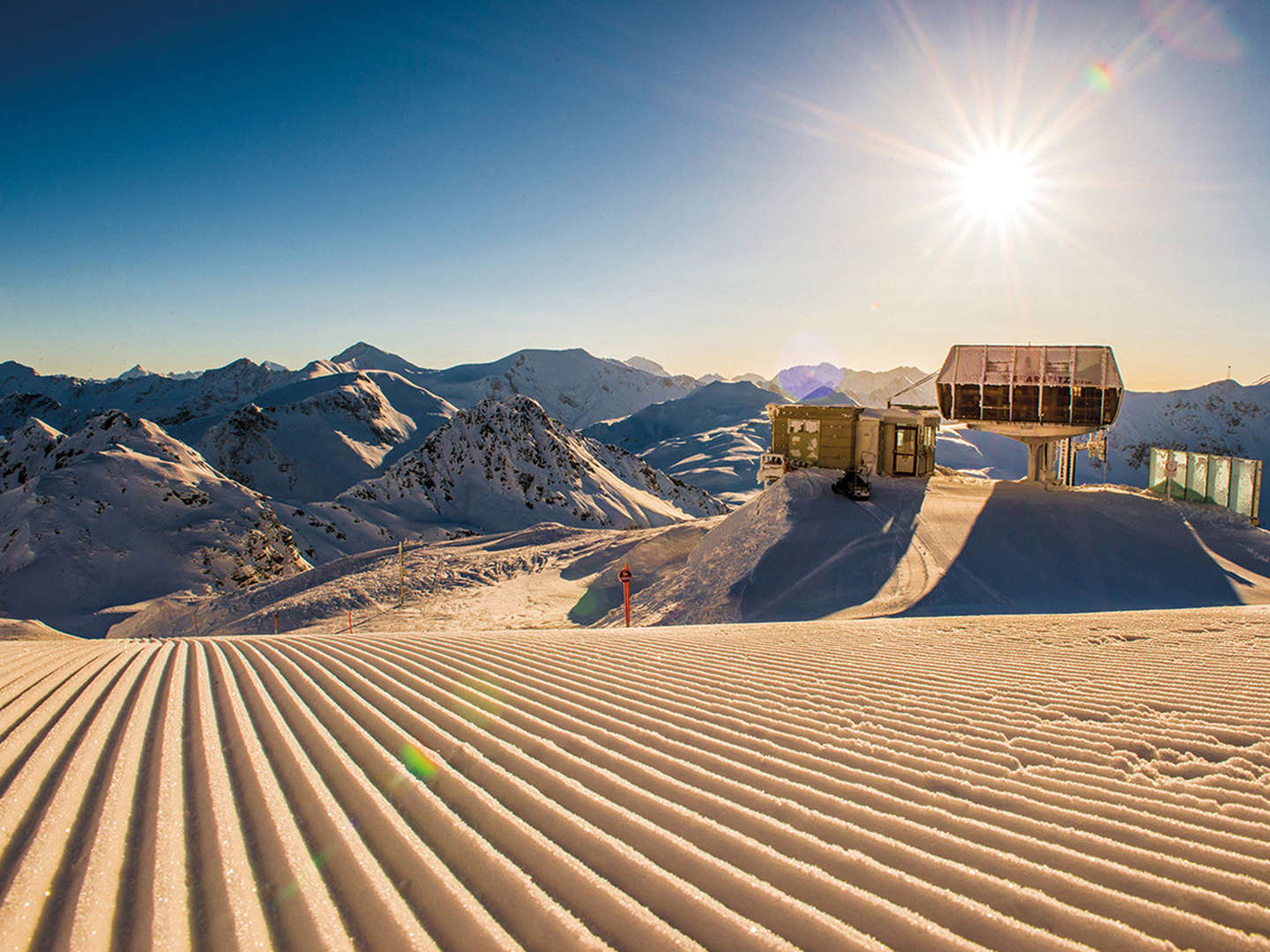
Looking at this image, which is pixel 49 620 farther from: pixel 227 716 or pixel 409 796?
pixel 409 796

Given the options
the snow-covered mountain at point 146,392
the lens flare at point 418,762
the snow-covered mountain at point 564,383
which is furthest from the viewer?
the snow-covered mountain at point 564,383

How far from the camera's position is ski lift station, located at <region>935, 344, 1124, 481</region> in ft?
77.1

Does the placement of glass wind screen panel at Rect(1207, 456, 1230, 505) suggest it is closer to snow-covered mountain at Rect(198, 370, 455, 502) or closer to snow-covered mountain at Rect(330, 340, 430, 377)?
snow-covered mountain at Rect(198, 370, 455, 502)

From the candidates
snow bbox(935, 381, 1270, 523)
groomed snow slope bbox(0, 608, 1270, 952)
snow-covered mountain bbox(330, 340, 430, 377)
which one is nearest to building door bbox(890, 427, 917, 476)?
groomed snow slope bbox(0, 608, 1270, 952)

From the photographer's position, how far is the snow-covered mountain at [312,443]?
68875mm

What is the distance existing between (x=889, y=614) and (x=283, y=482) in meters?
69.6

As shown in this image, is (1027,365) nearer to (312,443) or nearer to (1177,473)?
(1177,473)

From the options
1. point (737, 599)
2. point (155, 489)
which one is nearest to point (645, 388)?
point (155, 489)

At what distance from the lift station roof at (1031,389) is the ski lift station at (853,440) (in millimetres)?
1528

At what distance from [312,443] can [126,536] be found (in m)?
48.8

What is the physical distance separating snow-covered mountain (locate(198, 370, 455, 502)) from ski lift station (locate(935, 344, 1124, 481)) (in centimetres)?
6178

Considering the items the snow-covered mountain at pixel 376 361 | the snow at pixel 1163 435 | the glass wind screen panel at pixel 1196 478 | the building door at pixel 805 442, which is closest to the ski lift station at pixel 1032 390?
the glass wind screen panel at pixel 1196 478

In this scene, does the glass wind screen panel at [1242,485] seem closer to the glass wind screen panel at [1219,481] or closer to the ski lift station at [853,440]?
the glass wind screen panel at [1219,481]

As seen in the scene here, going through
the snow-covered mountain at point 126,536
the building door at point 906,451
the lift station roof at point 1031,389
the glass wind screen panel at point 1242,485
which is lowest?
the snow-covered mountain at point 126,536
